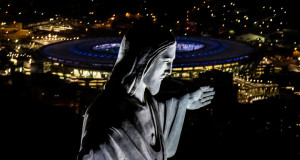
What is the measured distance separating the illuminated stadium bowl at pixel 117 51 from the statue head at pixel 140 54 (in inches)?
491

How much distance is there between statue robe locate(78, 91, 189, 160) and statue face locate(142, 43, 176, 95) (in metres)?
0.12

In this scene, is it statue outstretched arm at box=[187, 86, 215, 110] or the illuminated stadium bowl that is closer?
statue outstretched arm at box=[187, 86, 215, 110]

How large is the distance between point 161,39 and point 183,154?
21.2ft

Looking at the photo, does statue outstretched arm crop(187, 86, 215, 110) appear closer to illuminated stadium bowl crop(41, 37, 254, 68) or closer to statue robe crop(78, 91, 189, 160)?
statue robe crop(78, 91, 189, 160)

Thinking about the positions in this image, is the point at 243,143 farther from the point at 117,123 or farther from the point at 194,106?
the point at 117,123

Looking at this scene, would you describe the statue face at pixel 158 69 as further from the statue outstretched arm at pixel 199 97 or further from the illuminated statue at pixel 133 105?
the statue outstretched arm at pixel 199 97

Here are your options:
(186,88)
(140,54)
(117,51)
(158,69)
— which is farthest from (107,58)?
(140,54)

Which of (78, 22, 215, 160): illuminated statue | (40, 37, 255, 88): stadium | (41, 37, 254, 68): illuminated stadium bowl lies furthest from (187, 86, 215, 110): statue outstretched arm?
(41, 37, 254, 68): illuminated stadium bowl

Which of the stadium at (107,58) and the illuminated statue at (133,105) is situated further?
the stadium at (107,58)

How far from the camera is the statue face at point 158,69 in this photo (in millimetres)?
2355

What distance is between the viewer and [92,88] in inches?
537

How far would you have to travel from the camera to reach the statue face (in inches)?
92.7

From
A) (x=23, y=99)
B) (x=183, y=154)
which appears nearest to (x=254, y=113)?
(x=183, y=154)

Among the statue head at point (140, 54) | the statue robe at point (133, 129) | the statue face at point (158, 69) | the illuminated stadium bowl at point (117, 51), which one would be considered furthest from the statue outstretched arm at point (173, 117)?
the illuminated stadium bowl at point (117, 51)
